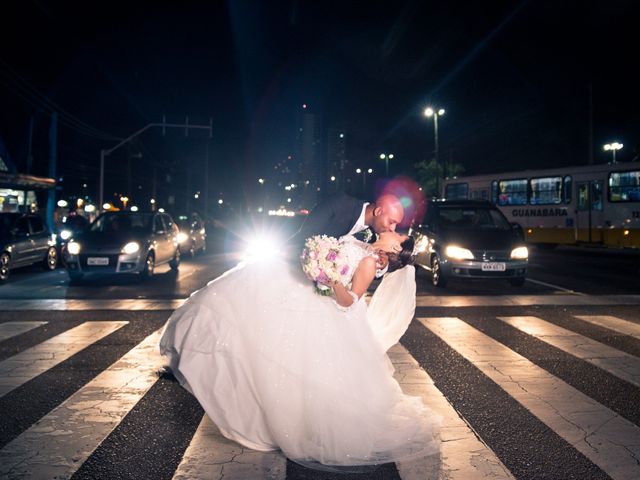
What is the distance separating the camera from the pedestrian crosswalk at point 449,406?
3.61 meters

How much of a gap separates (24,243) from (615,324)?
Result: 13746 millimetres

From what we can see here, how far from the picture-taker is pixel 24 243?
1540 centimetres

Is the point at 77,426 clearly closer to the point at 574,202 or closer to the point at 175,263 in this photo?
the point at 175,263

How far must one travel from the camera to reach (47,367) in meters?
6.03

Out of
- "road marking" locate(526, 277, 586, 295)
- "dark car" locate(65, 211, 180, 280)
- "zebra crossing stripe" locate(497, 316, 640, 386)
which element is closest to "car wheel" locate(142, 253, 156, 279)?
"dark car" locate(65, 211, 180, 280)

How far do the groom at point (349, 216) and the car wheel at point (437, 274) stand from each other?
30.6ft

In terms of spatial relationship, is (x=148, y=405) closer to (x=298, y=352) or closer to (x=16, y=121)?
(x=298, y=352)

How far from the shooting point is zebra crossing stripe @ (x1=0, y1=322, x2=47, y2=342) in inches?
304

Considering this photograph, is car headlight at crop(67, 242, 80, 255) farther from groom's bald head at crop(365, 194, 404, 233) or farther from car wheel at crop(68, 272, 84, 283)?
groom's bald head at crop(365, 194, 404, 233)

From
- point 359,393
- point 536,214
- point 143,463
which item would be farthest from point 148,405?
point 536,214

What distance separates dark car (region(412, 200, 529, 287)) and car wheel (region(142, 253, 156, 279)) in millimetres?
6490

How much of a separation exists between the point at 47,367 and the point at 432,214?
32.6 ft

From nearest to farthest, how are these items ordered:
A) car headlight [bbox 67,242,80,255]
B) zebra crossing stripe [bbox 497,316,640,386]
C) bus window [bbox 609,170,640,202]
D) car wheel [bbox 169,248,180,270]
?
zebra crossing stripe [bbox 497,316,640,386]
car headlight [bbox 67,242,80,255]
car wheel [bbox 169,248,180,270]
bus window [bbox 609,170,640,202]

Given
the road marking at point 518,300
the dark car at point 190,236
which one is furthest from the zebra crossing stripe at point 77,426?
the dark car at point 190,236
